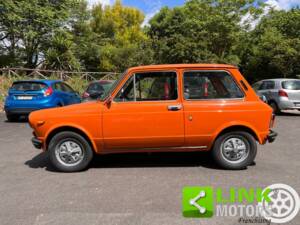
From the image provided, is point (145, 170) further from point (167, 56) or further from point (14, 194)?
point (167, 56)

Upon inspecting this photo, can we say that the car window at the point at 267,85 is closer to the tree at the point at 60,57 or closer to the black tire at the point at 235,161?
the black tire at the point at 235,161

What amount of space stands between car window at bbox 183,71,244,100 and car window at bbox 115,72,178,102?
26 cm

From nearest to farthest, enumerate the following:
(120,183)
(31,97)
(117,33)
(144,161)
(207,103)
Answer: (120,183) → (207,103) → (144,161) → (31,97) → (117,33)

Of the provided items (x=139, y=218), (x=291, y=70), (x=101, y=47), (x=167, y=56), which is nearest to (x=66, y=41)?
(x=167, y=56)

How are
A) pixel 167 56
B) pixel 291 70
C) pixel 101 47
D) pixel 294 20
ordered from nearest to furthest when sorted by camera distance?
pixel 291 70 < pixel 294 20 < pixel 167 56 < pixel 101 47

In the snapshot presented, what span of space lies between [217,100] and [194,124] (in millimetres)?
602

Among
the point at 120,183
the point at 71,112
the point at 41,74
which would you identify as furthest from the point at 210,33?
the point at 120,183

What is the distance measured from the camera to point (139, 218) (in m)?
4.00

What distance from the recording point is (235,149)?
588 centimetres

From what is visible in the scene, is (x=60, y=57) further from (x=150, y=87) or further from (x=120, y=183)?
(x=120, y=183)

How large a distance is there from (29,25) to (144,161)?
24274mm

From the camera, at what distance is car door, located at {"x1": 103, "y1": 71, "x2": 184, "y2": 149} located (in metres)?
5.71

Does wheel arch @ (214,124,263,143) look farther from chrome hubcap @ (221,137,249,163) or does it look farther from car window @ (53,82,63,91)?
car window @ (53,82,63,91)

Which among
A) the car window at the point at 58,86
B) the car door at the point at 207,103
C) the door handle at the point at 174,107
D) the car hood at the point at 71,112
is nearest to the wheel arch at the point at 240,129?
the car door at the point at 207,103
